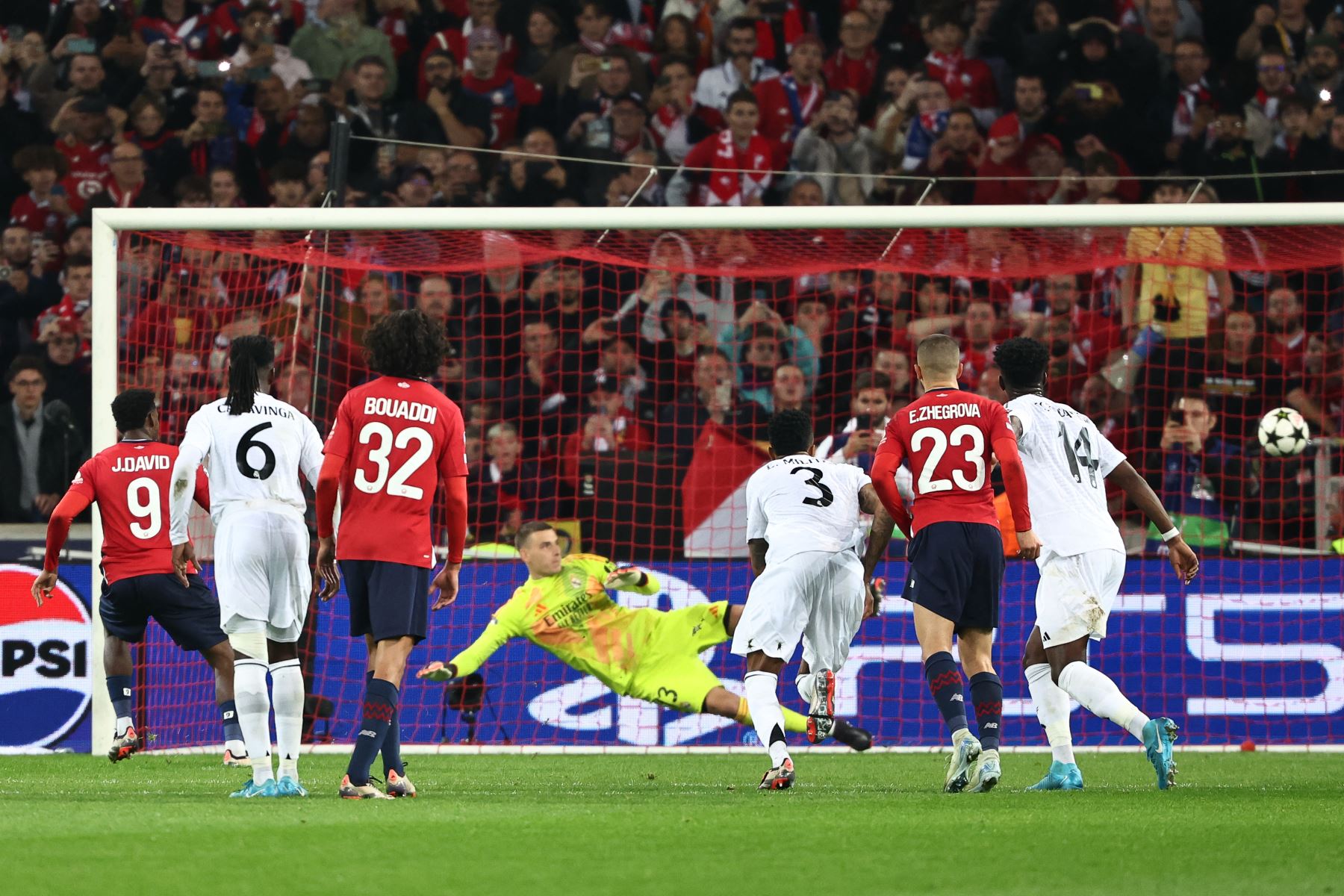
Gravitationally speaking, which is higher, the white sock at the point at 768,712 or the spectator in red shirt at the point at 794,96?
the spectator in red shirt at the point at 794,96

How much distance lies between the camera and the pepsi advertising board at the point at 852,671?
10.9 m

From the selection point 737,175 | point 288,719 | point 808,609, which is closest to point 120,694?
point 288,719

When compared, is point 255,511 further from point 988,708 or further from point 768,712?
point 988,708

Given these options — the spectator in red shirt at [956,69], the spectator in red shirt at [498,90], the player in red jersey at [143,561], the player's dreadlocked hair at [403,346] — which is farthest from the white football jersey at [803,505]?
the spectator in red shirt at [956,69]

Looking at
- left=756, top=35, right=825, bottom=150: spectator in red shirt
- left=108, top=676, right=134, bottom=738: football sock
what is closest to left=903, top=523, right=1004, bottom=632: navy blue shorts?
left=108, top=676, right=134, bottom=738: football sock

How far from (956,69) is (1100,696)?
8449 mm

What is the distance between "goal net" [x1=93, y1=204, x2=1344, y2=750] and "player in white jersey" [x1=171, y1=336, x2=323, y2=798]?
9.60 feet

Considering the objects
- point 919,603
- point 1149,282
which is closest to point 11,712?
point 919,603

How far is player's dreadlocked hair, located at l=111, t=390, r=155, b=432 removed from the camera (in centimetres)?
941

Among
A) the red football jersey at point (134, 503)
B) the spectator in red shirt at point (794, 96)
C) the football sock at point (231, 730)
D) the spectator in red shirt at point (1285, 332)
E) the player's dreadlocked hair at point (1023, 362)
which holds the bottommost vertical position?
the football sock at point (231, 730)

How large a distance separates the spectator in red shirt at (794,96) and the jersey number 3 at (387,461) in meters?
8.19

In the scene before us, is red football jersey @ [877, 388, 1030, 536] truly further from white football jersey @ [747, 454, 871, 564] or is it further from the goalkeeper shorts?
the goalkeeper shorts

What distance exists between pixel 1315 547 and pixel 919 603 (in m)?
4.51

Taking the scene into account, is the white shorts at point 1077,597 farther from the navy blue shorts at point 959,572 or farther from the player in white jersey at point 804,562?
the player in white jersey at point 804,562
